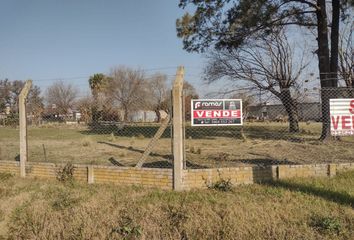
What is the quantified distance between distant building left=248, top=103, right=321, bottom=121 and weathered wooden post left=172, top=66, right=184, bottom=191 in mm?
6010

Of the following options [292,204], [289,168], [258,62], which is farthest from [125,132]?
[292,204]

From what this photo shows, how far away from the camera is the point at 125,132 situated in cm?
2031

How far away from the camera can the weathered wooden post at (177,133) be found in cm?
700

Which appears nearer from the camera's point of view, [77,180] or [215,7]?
[77,180]

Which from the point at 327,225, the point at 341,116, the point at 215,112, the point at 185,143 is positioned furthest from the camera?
the point at 185,143

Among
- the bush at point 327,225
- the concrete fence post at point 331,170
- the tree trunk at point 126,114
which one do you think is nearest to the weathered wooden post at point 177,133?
the bush at point 327,225

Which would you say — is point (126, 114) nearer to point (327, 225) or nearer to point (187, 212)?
point (187, 212)

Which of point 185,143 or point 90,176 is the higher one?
point 185,143

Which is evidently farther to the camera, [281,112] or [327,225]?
[281,112]

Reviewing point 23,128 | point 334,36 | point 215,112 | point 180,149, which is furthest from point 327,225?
point 334,36

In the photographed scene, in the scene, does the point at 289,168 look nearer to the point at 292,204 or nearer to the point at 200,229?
the point at 292,204

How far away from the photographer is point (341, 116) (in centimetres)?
775

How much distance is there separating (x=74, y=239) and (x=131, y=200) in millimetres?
1405

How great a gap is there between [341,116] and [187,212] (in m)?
3.96
